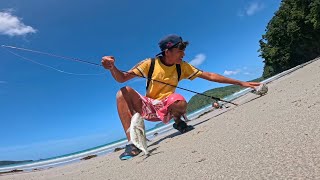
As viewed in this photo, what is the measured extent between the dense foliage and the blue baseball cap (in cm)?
3731

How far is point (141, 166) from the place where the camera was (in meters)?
3.46

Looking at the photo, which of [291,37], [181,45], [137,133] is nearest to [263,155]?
[137,133]

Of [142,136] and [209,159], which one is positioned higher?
[142,136]

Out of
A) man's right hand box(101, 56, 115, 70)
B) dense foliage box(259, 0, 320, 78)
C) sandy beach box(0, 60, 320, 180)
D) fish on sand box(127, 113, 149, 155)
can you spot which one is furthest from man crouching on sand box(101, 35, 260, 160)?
dense foliage box(259, 0, 320, 78)

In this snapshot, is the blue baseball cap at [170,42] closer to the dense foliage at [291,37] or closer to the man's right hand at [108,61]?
the man's right hand at [108,61]

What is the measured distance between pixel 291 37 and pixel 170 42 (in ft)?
155

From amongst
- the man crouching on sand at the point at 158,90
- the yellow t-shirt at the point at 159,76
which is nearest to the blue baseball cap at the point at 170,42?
the man crouching on sand at the point at 158,90

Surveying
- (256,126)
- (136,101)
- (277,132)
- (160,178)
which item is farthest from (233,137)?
(136,101)

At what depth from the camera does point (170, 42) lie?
5.18 metres

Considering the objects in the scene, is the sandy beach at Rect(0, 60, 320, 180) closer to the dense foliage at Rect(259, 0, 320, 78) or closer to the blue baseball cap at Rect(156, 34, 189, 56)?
the blue baseball cap at Rect(156, 34, 189, 56)

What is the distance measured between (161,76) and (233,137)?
7.54ft

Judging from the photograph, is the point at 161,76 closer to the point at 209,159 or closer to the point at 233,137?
the point at 233,137

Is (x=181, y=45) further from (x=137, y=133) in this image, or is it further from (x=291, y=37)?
(x=291, y=37)

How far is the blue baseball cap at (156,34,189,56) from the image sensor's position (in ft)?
17.0
